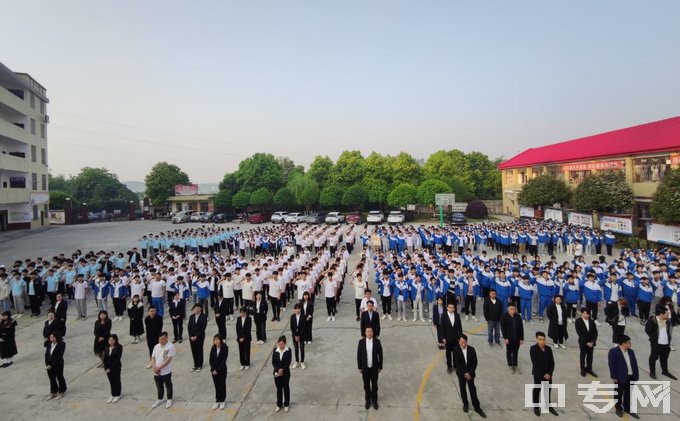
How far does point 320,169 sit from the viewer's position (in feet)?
161

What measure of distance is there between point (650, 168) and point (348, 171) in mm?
29382

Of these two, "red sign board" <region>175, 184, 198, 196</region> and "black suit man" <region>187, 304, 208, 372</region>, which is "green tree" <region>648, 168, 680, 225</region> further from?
"red sign board" <region>175, 184, 198, 196</region>

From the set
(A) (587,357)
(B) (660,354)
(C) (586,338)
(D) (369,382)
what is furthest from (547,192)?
(D) (369,382)

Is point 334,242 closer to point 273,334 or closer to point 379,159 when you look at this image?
point 273,334

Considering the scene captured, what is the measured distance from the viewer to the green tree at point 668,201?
17406 mm

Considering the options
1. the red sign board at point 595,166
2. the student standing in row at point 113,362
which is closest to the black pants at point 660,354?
the student standing in row at point 113,362

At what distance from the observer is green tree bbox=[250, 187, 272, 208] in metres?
45.9

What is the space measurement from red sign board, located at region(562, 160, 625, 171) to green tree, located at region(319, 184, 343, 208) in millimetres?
22552

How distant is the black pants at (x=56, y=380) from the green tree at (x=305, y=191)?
3679cm

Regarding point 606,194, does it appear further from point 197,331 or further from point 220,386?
point 220,386

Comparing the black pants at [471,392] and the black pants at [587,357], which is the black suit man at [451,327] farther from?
the black pants at [587,357]

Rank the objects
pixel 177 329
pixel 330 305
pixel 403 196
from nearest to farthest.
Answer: pixel 177 329 → pixel 330 305 → pixel 403 196

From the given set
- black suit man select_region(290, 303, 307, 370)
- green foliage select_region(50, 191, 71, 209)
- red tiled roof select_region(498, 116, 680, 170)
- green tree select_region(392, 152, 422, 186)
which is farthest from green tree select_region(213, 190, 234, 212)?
black suit man select_region(290, 303, 307, 370)

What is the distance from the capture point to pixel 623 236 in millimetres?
21656
